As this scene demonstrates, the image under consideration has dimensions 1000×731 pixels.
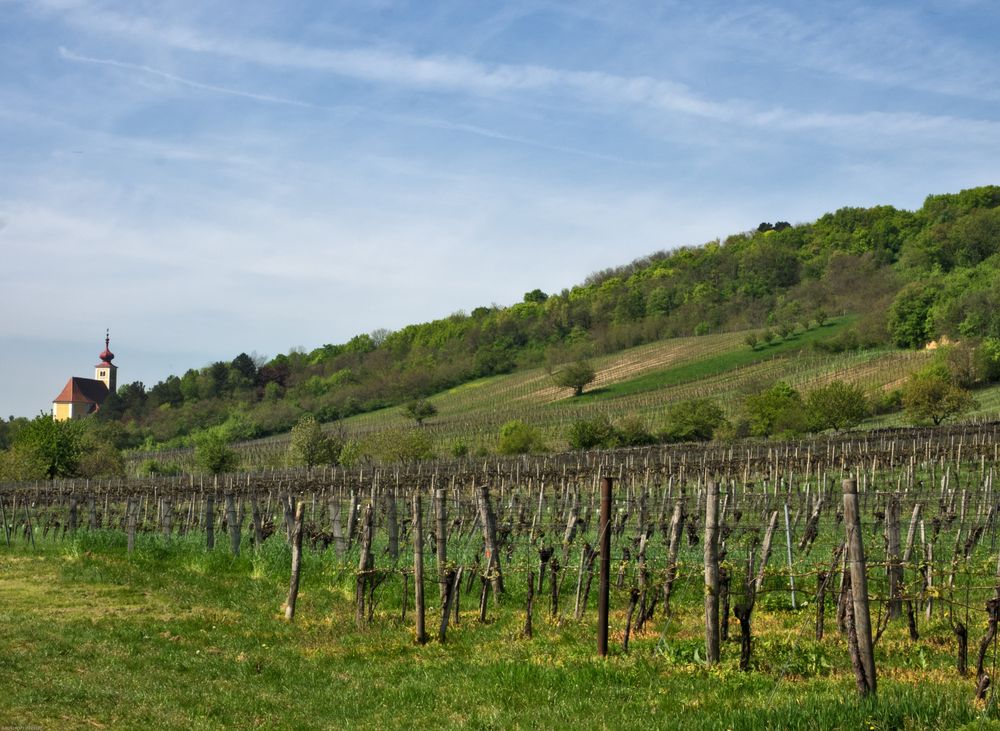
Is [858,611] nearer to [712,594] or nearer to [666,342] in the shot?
[712,594]

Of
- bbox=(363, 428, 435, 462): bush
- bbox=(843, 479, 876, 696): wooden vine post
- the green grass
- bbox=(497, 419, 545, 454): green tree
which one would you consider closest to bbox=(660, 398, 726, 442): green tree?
bbox=(497, 419, 545, 454): green tree

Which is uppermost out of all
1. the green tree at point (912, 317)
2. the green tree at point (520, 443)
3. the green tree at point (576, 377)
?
the green tree at point (912, 317)

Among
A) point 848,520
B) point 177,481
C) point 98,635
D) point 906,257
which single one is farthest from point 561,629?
point 906,257

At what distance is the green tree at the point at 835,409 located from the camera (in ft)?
202

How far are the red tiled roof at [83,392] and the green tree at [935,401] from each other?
12807cm

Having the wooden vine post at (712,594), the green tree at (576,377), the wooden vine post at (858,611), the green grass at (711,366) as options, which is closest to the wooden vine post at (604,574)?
the wooden vine post at (712,594)

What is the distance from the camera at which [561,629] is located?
12.1m

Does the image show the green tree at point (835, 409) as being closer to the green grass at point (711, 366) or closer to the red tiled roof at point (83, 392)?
the green grass at point (711, 366)

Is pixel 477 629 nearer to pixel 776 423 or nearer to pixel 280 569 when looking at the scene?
pixel 280 569

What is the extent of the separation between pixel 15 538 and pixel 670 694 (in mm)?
23890

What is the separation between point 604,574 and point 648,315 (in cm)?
13654

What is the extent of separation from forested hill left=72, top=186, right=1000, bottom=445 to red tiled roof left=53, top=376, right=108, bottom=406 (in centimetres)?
1627

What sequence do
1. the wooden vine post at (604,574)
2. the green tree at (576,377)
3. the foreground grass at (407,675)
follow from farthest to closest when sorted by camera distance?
the green tree at (576,377) < the wooden vine post at (604,574) < the foreground grass at (407,675)

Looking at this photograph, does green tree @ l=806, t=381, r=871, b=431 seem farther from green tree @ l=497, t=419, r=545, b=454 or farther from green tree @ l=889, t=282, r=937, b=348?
green tree @ l=889, t=282, r=937, b=348
